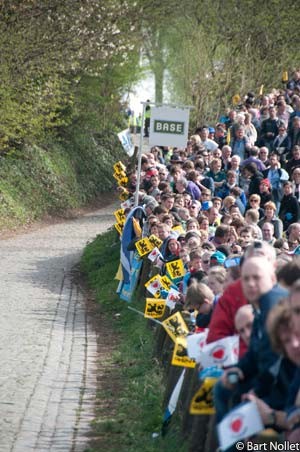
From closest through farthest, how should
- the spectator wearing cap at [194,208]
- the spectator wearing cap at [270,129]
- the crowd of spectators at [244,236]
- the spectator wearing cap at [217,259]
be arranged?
the crowd of spectators at [244,236]
the spectator wearing cap at [217,259]
the spectator wearing cap at [194,208]
the spectator wearing cap at [270,129]

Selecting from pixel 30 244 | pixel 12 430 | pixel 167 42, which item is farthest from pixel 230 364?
pixel 167 42

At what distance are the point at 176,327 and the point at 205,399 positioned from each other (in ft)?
9.43

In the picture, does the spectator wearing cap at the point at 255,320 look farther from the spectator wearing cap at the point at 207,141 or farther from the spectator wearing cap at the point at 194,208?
the spectator wearing cap at the point at 207,141

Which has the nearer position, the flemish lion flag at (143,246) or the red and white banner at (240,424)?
the red and white banner at (240,424)

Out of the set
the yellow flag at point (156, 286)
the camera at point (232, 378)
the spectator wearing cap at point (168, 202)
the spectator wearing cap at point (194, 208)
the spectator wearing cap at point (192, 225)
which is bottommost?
the yellow flag at point (156, 286)

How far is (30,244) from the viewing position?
3516cm

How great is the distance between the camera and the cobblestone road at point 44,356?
13.5 m

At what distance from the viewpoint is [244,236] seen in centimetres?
1731

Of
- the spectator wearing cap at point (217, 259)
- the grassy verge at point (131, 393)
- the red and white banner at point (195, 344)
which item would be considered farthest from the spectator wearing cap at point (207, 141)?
the red and white banner at point (195, 344)

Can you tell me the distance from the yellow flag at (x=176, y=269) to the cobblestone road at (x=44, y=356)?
1606 millimetres

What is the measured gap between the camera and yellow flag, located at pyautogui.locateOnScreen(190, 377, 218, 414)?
10.0 m

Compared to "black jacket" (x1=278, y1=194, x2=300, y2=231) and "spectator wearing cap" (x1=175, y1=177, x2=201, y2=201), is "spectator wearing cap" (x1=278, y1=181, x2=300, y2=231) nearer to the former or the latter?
"black jacket" (x1=278, y1=194, x2=300, y2=231)

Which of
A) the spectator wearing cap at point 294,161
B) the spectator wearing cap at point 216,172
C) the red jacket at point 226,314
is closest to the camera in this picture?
the red jacket at point 226,314

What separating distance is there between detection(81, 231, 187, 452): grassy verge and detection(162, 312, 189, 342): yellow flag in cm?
87
